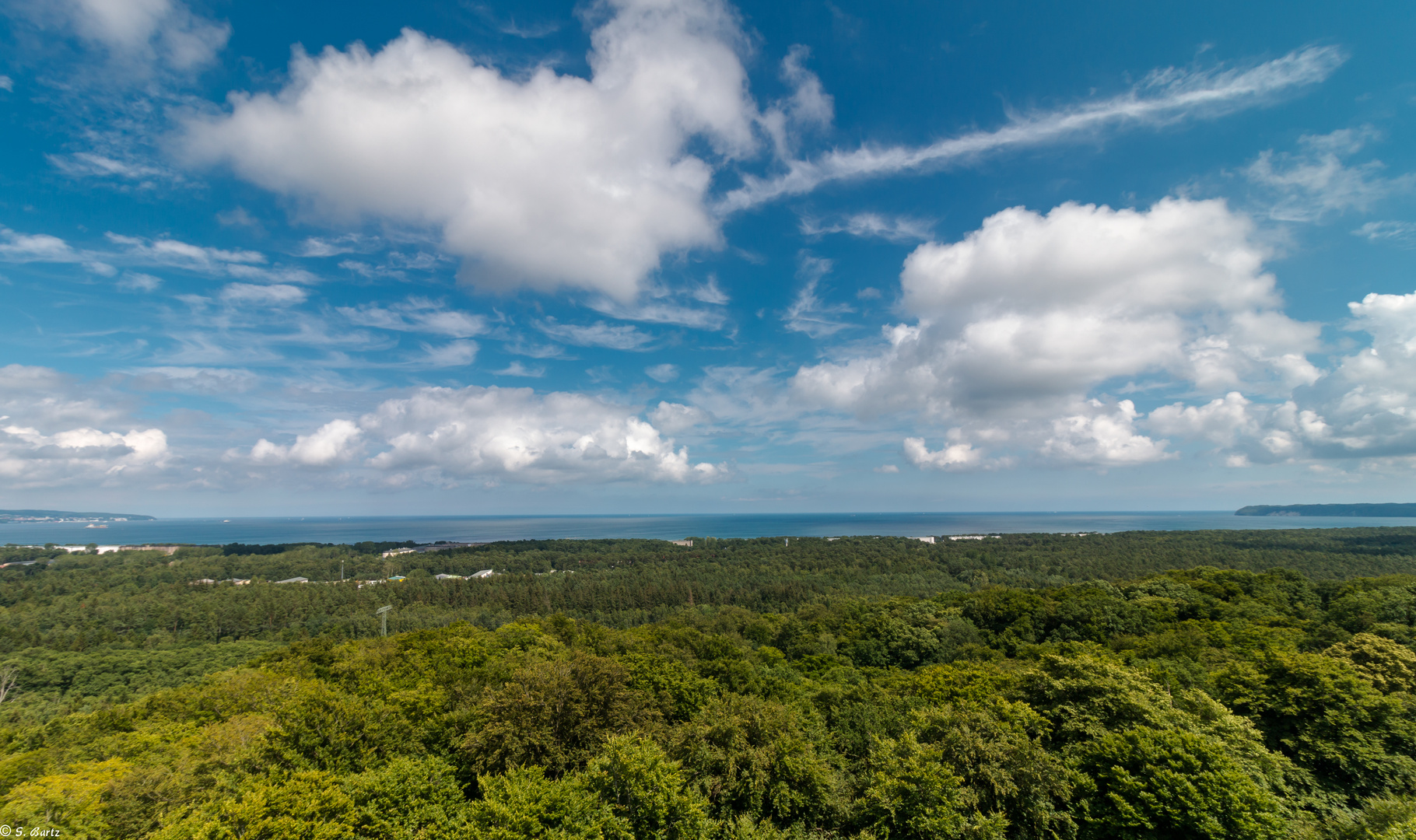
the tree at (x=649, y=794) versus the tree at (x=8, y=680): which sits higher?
the tree at (x=649, y=794)

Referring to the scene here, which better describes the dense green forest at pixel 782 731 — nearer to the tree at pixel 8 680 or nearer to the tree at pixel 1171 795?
the tree at pixel 1171 795

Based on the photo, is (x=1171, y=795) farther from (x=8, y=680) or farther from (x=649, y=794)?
(x=8, y=680)

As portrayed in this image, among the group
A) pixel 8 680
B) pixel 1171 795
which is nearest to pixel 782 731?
pixel 1171 795

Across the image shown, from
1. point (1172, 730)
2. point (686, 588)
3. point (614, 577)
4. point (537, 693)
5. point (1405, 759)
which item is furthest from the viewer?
point (614, 577)

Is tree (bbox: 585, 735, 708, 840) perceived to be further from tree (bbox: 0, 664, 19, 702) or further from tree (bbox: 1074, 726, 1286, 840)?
tree (bbox: 0, 664, 19, 702)

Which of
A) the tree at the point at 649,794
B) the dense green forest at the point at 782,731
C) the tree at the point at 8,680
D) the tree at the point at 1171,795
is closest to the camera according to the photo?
the tree at the point at 1171,795

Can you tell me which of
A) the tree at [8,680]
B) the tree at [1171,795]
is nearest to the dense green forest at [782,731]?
the tree at [1171,795]

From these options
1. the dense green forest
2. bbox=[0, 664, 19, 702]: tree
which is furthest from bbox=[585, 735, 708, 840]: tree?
bbox=[0, 664, 19, 702]: tree

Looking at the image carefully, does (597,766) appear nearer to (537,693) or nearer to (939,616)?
(537,693)

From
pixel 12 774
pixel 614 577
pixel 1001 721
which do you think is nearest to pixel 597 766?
pixel 1001 721
